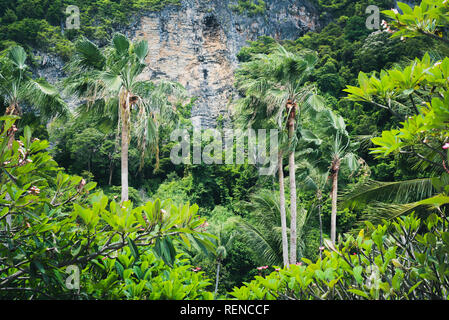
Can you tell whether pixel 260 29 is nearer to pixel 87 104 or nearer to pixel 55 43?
pixel 55 43

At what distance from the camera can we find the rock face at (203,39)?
29922 mm

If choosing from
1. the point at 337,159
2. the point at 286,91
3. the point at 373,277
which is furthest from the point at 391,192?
the point at 373,277

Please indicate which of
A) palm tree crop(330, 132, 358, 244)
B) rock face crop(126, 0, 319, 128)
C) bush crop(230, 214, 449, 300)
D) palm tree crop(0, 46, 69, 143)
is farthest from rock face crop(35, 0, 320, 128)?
bush crop(230, 214, 449, 300)

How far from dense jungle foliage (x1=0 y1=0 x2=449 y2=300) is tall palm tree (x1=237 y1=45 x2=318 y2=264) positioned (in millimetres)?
41

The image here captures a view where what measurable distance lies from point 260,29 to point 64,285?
3159 cm

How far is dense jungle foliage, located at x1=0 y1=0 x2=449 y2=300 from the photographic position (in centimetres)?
187

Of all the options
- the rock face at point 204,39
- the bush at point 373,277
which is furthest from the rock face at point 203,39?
the bush at point 373,277

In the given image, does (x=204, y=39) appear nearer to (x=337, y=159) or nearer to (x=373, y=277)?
(x=337, y=159)

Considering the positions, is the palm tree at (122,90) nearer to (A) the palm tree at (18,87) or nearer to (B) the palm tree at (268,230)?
(A) the palm tree at (18,87)

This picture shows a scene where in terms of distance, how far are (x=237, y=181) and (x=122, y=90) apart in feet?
45.4

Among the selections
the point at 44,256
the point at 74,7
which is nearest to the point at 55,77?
the point at 74,7
